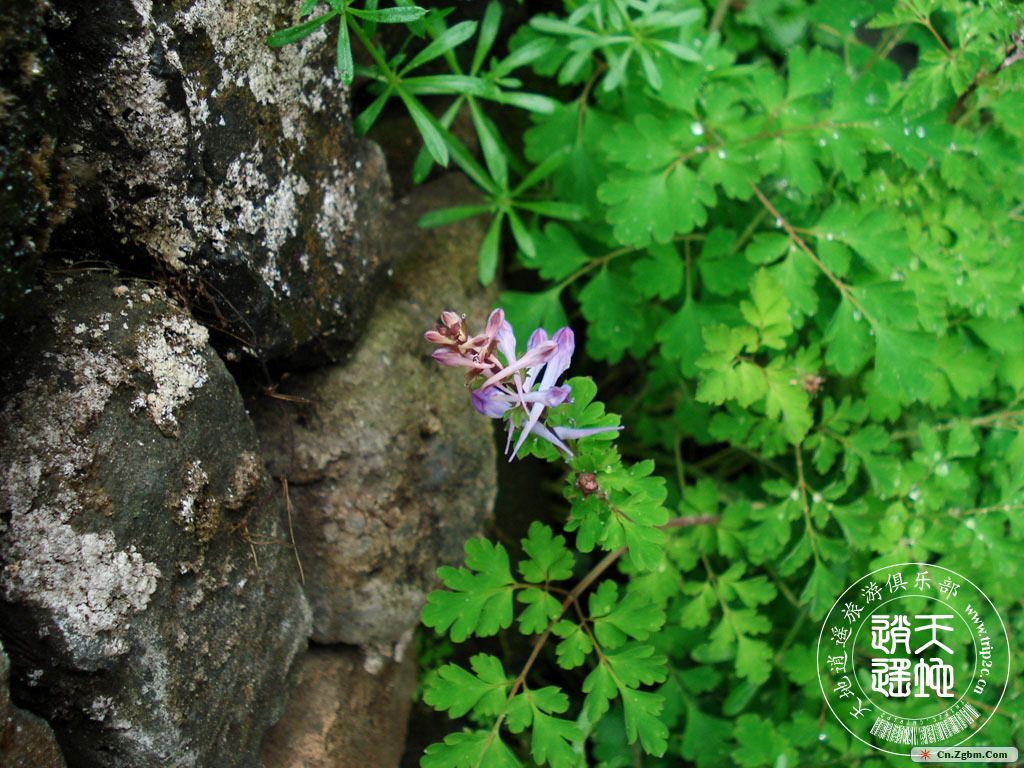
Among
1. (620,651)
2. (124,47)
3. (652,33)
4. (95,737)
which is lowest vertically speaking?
(620,651)

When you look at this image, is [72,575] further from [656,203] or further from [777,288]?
[777,288]

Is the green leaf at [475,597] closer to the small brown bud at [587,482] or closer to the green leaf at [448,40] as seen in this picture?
the small brown bud at [587,482]

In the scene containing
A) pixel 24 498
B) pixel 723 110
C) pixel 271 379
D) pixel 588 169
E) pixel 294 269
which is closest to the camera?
pixel 24 498

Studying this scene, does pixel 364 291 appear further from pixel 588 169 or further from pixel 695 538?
pixel 695 538

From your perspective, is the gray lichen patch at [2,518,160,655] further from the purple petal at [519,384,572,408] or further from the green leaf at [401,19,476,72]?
the green leaf at [401,19,476,72]

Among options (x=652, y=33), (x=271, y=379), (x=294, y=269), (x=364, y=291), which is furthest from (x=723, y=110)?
(x=271, y=379)

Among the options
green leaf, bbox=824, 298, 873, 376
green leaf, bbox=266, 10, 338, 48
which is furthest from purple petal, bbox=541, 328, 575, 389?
green leaf, bbox=824, 298, 873, 376

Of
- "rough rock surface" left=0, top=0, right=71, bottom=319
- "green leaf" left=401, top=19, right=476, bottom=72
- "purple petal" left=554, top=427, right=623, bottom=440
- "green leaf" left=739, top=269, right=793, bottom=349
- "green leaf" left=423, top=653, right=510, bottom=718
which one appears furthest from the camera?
"green leaf" left=739, top=269, right=793, bottom=349
